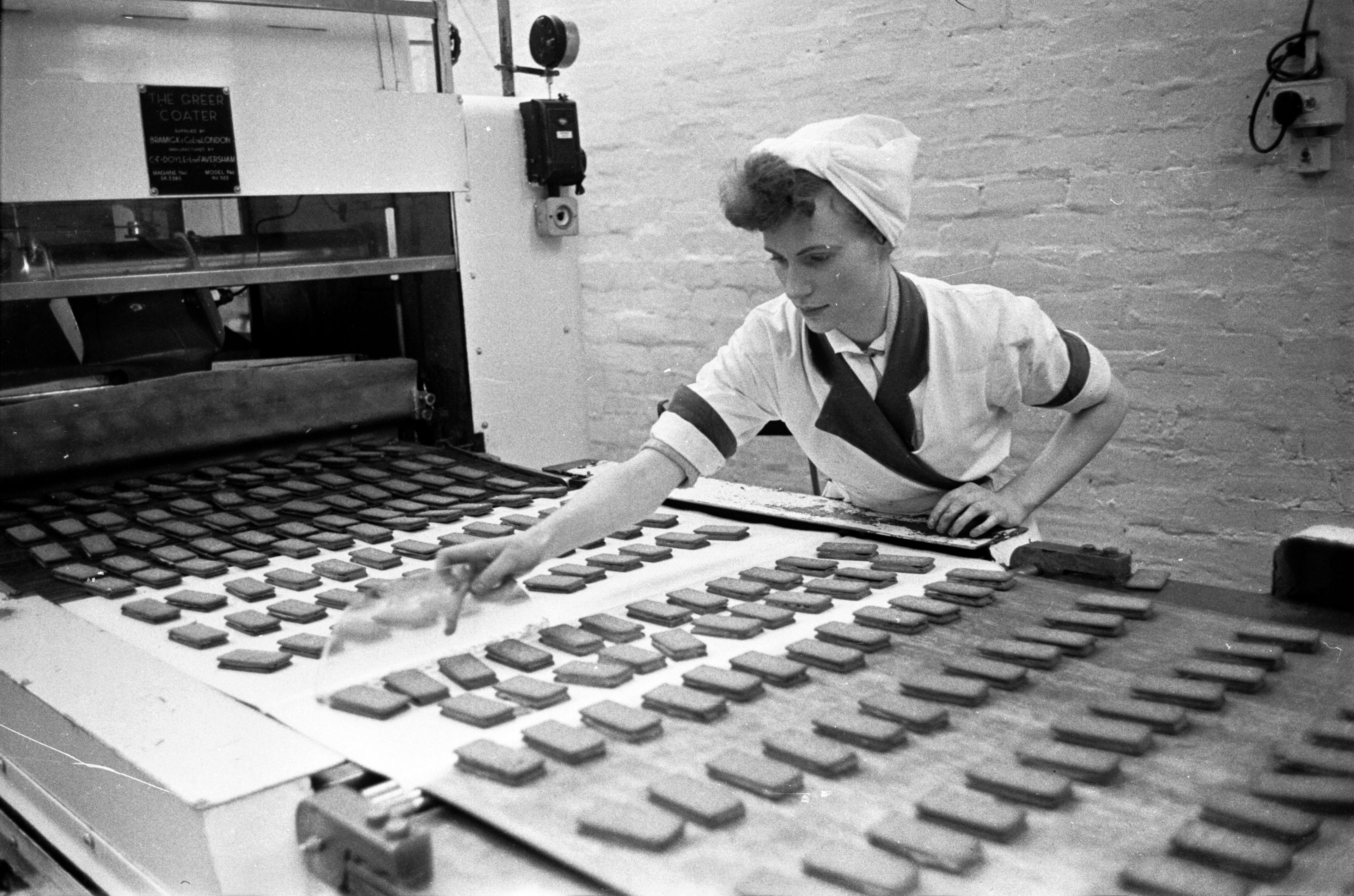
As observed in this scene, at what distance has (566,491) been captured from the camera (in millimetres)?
2705

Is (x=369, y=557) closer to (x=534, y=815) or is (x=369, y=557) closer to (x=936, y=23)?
(x=534, y=815)

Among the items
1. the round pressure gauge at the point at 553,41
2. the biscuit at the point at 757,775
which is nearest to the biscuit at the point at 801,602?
the biscuit at the point at 757,775

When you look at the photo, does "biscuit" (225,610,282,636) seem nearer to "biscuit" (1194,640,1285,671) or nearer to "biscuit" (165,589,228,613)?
"biscuit" (165,589,228,613)

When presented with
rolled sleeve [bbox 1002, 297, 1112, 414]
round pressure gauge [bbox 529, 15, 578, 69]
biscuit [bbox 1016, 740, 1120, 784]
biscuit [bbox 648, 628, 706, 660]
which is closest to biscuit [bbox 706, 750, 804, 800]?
biscuit [bbox 1016, 740, 1120, 784]

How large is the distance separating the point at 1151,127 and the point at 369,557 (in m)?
2.27

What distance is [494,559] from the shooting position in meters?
1.72

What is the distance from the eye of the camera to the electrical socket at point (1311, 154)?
2863 millimetres

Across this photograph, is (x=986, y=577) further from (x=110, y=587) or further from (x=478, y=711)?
(x=110, y=587)

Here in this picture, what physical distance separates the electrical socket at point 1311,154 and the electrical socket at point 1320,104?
2 centimetres

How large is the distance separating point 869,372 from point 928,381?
0.11 meters

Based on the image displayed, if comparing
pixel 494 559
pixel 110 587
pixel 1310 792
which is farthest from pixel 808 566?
pixel 110 587

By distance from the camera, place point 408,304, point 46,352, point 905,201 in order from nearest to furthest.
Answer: point 905,201 < point 46,352 < point 408,304

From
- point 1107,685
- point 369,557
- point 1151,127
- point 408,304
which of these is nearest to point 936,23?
point 1151,127

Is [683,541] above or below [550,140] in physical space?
below
